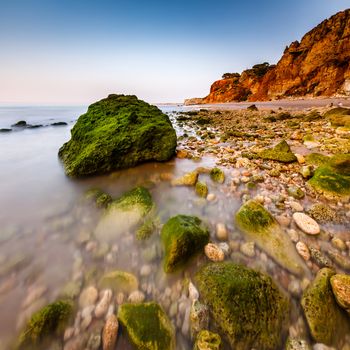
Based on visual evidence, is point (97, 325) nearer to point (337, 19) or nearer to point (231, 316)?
point (231, 316)

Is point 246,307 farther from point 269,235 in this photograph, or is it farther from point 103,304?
point 103,304

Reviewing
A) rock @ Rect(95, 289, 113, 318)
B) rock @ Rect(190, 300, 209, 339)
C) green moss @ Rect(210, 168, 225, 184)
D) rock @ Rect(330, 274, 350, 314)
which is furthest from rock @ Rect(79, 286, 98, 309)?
green moss @ Rect(210, 168, 225, 184)

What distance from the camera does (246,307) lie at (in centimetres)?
134

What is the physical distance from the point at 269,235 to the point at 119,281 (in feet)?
5.57

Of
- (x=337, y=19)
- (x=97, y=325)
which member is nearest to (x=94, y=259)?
(x=97, y=325)

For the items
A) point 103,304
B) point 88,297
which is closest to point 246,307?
point 103,304

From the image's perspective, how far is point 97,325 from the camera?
4.62ft

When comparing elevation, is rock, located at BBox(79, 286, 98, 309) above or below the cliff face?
below

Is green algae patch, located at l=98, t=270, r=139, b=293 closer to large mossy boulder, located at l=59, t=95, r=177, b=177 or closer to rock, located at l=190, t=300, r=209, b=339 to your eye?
rock, located at l=190, t=300, r=209, b=339

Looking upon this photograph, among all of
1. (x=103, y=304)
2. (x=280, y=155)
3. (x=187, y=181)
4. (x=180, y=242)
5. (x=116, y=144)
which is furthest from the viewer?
(x=116, y=144)

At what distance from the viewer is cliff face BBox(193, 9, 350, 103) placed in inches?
1762

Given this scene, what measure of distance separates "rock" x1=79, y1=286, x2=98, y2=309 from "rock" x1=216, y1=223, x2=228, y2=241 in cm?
140

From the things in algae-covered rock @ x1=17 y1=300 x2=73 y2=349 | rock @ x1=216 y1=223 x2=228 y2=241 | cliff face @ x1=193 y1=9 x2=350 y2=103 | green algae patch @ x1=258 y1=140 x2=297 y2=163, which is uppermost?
cliff face @ x1=193 y1=9 x2=350 y2=103

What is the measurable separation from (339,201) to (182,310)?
Answer: 109 inches
